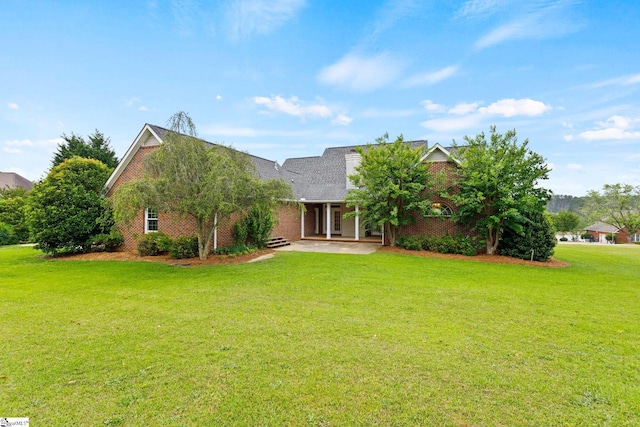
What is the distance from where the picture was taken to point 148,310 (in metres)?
6.12

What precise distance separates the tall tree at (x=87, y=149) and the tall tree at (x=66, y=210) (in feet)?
54.3

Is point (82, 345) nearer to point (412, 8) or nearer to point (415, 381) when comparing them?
point (415, 381)

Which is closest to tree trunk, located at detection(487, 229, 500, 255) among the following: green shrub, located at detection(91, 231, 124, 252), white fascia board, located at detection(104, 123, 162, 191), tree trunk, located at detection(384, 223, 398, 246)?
tree trunk, located at detection(384, 223, 398, 246)

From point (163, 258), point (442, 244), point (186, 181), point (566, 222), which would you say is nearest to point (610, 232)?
point (566, 222)

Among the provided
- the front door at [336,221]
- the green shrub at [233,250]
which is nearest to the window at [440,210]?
the front door at [336,221]

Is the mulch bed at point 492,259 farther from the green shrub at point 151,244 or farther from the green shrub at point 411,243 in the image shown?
the green shrub at point 151,244

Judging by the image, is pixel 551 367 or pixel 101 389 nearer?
pixel 101 389

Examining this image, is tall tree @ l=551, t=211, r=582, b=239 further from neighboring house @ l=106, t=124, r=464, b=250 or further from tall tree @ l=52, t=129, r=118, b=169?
tall tree @ l=52, t=129, r=118, b=169

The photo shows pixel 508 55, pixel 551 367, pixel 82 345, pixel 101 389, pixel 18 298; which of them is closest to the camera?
pixel 101 389

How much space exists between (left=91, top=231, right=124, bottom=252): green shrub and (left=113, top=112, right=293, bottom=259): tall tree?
5.29 metres

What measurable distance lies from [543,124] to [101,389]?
912 inches

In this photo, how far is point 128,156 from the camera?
1479cm

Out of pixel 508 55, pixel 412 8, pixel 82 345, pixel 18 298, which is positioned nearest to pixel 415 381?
pixel 82 345

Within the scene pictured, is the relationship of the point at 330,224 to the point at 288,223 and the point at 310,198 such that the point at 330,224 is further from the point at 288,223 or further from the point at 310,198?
the point at 288,223
